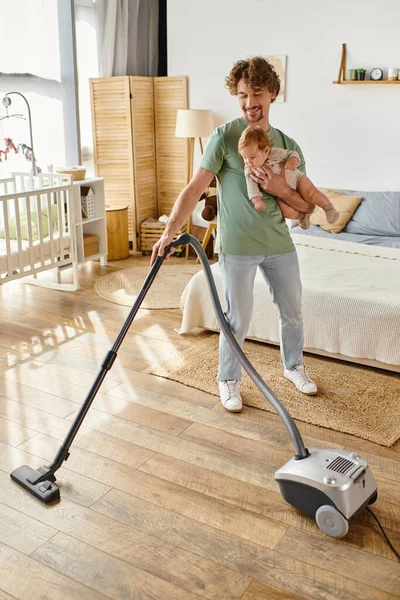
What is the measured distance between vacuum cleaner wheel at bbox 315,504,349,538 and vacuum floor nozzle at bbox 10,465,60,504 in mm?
849

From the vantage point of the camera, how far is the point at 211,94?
17.0 ft

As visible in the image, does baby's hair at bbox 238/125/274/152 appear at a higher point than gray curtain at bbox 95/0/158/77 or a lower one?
lower

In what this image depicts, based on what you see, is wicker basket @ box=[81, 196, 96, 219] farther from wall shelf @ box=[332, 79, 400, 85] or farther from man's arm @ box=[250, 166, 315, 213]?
man's arm @ box=[250, 166, 315, 213]

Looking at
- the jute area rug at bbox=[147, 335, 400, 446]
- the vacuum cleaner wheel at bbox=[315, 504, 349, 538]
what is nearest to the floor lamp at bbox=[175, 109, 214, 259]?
the jute area rug at bbox=[147, 335, 400, 446]

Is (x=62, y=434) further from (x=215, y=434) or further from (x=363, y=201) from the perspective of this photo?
(x=363, y=201)

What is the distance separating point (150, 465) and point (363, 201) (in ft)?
9.66

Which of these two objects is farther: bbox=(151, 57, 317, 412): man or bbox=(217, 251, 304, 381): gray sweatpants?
bbox=(217, 251, 304, 381): gray sweatpants

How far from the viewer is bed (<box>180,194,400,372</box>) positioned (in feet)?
9.52

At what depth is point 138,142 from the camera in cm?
524

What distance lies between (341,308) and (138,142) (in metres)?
2.92

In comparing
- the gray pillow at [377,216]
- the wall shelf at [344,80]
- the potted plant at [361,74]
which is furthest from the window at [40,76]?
the gray pillow at [377,216]

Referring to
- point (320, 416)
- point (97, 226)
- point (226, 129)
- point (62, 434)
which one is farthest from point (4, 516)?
point (97, 226)

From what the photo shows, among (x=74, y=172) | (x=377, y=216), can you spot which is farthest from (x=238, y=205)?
(x=74, y=172)

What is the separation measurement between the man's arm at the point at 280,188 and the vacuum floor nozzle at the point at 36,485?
1.27 metres
